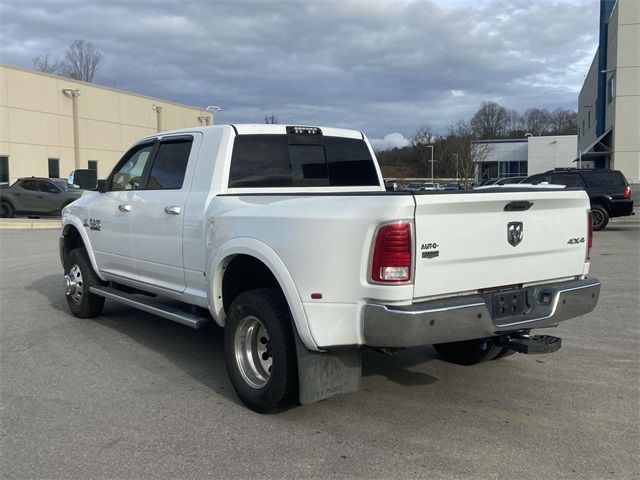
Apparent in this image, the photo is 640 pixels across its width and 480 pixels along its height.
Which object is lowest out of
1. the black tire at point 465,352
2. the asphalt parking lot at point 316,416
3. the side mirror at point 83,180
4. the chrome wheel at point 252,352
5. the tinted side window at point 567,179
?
the asphalt parking lot at point 316,416

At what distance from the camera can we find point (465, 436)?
389cm

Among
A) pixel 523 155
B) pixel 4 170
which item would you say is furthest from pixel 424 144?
pixel 4 170

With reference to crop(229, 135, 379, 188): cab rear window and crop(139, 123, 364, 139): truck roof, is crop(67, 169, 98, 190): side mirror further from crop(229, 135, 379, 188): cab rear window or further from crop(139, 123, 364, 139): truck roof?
crop(229, 135, 379, 188): cab rear window

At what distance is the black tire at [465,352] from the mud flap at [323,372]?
57.5 inches

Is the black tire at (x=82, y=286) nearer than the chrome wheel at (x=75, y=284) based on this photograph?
Yes

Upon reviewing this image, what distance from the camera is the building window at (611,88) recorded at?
97.9 feet

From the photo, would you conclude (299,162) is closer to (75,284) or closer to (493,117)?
(75,284)

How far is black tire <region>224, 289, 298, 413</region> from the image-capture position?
394 cm

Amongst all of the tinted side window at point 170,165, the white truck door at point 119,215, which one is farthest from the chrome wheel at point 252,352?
the white truck door at point 119,215

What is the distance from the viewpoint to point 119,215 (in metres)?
6.12

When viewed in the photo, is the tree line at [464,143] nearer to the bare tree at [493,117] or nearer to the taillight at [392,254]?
the bare tree at [493,117]

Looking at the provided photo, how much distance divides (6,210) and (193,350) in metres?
21.8

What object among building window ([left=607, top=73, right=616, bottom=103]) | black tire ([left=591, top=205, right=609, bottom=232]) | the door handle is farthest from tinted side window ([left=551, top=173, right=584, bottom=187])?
the door handle

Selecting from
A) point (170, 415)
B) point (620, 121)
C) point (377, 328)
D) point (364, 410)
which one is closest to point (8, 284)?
point (170, 415)
